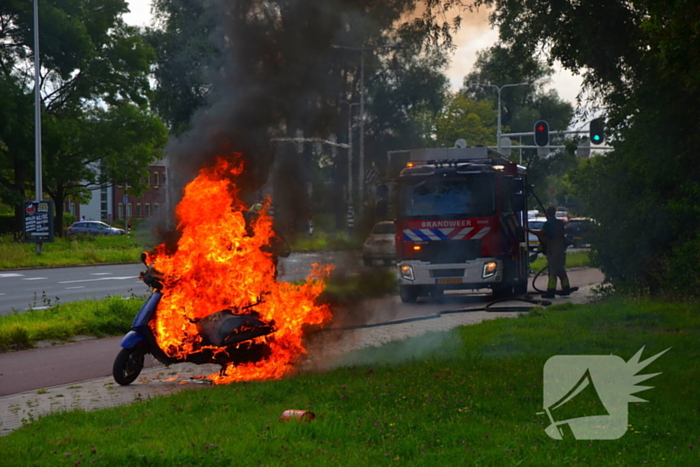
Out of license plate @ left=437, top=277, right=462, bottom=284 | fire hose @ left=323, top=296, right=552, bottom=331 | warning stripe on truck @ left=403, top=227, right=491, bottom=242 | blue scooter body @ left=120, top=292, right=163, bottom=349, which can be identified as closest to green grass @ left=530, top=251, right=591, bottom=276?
fire hose @ left=323, top=296, right=552, bottom=331

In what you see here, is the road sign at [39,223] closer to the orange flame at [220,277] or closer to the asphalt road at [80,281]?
the asphalt road at [80,281]

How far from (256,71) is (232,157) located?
1095mm

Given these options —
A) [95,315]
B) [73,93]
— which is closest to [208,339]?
[95,315]

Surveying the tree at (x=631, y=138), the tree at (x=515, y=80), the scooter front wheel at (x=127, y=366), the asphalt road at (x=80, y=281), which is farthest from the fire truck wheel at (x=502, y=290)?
the scooter front wheel at (x=127, y=366)

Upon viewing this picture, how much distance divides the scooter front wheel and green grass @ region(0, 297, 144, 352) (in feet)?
11.9

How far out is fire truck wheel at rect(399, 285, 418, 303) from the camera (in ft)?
58.9

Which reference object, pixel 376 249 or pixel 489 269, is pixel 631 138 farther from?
pixel 376 249

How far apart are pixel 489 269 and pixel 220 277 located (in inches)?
380

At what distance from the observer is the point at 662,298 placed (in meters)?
15.5

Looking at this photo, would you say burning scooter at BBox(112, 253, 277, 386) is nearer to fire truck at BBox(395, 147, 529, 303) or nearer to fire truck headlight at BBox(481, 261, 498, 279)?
fire truck at BBox(395, 147, 529, 303)

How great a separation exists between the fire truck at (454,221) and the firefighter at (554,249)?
1.64 metres

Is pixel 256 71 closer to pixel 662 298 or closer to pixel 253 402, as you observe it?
pixel 253 402

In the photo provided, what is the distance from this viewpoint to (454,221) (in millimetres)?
17359

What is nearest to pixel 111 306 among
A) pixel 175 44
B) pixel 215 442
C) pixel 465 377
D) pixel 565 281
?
pixel 175 44
